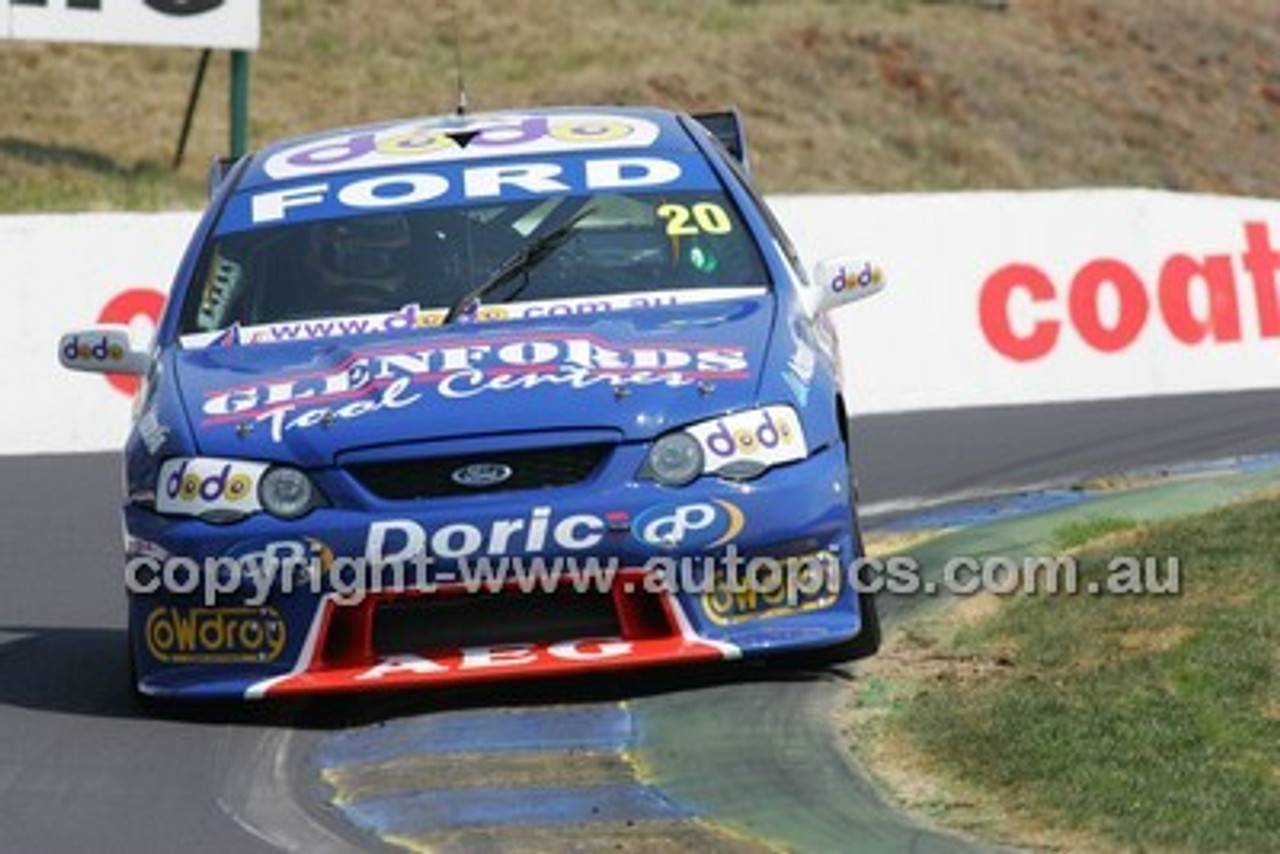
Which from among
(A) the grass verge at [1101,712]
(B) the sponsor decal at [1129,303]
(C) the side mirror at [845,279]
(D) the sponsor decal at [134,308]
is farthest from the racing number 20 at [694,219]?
(B) the sponsor decal at [1129,303]

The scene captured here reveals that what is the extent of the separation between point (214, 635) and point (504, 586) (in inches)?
31.3

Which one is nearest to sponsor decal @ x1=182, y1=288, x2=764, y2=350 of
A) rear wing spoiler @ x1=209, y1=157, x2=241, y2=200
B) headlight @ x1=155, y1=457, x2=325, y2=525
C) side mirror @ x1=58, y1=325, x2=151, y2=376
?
side mirror @ x1=58, y1=325, x2=151, y2=376

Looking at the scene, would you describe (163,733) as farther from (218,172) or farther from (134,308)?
(134,308)

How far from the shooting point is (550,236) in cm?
976

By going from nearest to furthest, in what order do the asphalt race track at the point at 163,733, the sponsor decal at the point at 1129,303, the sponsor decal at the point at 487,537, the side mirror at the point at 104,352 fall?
the asphalt race track at the point at 163,733 < the sponsor decal at the point at 487,537 < the side mirror at the point at 104,352 < the sponsor decal at the point at 1129,303

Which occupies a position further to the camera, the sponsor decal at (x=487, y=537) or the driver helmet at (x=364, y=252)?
the driver helmet at (x=364, y=252)

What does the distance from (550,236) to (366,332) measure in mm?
750

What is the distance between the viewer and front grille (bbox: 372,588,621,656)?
8367 millimetres

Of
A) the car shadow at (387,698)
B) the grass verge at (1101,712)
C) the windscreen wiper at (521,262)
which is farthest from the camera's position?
the windscreen wiper at (521,262)

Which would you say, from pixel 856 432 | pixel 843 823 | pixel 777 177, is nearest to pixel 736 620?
pixel 843 823

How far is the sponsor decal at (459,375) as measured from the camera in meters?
8.52

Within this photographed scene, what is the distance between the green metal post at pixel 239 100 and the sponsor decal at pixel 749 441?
65.5 feet

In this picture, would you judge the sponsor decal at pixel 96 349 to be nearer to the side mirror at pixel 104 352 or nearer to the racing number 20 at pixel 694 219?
the side mirror at pixel 104 352

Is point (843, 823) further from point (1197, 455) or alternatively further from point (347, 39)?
point (347, 39)
